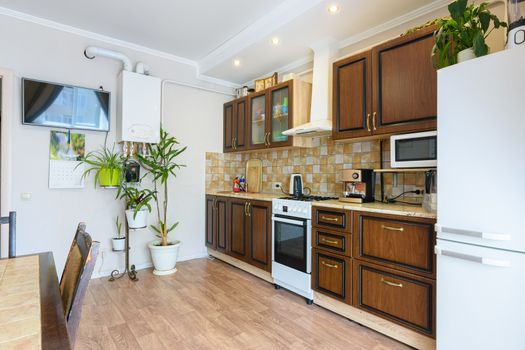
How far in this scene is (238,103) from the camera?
389 centimetres

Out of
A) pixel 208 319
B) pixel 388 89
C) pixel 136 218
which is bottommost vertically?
pixel 208 319

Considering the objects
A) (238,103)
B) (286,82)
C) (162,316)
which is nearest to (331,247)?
(162,316)

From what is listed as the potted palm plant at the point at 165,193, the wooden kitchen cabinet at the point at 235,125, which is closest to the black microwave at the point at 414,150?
the wooden kitchen cabinet at the point at 235,125

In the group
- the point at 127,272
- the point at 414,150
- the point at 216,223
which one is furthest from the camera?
the point at 216,223

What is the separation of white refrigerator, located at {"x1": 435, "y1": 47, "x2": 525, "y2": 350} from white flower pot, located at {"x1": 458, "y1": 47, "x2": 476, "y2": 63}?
0.13 m

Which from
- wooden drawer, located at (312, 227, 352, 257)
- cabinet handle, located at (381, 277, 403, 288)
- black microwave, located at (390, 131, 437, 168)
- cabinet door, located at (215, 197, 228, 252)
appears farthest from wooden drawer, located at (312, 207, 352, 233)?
cabinet door, located at (215, 197, 228, 252)

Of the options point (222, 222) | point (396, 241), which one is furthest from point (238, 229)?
point (396, 241)

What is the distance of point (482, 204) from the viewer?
4.78ft

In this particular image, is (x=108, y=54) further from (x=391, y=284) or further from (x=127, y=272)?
(x=391, y=284)

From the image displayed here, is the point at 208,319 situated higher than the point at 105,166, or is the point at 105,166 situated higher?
the point at 105,166

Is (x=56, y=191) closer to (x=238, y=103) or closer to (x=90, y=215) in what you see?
(x=90, y=215)

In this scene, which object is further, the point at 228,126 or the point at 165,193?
the point at 228,126

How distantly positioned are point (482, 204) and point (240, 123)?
2934 millimetres

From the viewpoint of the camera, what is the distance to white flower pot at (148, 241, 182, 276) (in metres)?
3.25
